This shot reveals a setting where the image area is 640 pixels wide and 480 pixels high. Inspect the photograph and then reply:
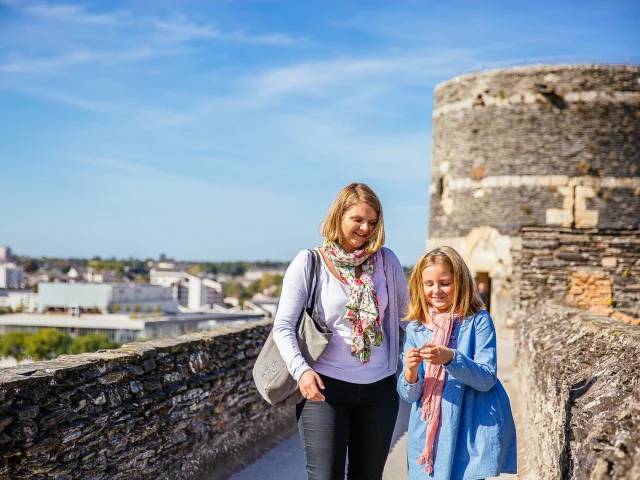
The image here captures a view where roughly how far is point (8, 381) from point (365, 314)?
201 centimetres

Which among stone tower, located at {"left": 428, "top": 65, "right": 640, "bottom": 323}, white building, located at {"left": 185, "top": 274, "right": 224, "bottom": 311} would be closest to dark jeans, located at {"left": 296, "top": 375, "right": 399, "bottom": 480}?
stone tower, located at {"left": 428, "top": 65, "right": 640, "bottom": 323}

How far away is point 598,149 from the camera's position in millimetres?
20938

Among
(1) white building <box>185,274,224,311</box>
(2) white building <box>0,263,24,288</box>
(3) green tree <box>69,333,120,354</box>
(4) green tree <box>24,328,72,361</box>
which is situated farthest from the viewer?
(2) white building <box>0,263,24,288</box>

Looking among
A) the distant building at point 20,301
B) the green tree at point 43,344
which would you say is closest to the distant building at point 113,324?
the green tree at point 43,344

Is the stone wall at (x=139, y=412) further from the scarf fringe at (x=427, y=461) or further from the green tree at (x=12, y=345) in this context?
the green tree at (x=12, y=345)

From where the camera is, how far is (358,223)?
4.05 metres

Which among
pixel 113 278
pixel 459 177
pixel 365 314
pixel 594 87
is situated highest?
pixel 594 87

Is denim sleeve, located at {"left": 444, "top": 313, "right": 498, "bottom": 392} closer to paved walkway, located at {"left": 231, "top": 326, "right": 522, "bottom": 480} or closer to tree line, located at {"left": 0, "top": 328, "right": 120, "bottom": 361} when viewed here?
paved walkway, located at {"left": 231, "top": 326, "right": 522, "bottom": 480}

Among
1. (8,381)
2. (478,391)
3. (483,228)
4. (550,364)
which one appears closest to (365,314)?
(478,391)

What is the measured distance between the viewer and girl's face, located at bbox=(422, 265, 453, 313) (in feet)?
A: 12.8

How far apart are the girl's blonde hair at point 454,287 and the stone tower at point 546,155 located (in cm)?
1728

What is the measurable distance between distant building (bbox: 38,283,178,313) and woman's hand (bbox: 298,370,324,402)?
5041 inches

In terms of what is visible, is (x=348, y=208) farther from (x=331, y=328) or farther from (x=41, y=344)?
(x=41, y=344)

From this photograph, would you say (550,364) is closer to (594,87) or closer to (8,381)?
(8,381)
